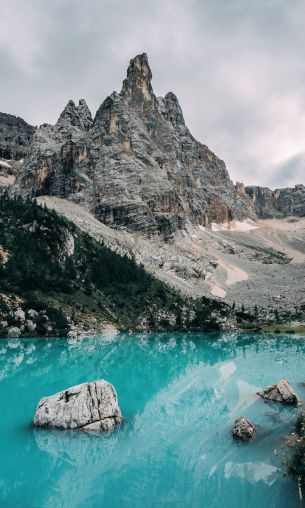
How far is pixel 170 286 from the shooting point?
114875 mm

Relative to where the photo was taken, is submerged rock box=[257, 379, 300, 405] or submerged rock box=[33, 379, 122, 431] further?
submerged rock box=[257, 379, 300, 405]

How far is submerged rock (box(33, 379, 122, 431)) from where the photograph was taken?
24453 millimetres

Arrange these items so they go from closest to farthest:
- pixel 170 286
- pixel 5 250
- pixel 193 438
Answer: pixel 193 438 → pixel 5 250 → pixel 170 286

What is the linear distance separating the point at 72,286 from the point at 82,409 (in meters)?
68.1

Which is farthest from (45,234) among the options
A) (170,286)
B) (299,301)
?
(299,301)

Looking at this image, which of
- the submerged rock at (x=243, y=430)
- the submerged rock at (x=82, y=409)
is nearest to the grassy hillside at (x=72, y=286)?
the submerged rock at (x=82, y=409)

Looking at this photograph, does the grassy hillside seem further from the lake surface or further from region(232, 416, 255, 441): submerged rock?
region(232, 416, 255, 441): submerged rock

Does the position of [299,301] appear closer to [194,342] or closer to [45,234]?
[194,342]

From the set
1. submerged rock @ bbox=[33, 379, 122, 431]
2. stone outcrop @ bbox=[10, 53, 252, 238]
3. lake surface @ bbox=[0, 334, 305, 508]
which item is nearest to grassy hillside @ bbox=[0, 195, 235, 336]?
lake surface @ bbox=[0, 334, 305, 508]

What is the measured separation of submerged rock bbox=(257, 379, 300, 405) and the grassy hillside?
49596mm

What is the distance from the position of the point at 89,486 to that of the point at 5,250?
78577mm

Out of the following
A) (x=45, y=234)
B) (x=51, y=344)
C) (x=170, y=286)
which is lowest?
(x=51, y=344)

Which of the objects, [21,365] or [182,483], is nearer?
[182,483]

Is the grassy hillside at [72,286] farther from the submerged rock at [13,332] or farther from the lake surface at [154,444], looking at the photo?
the lake surface at [154,444]
